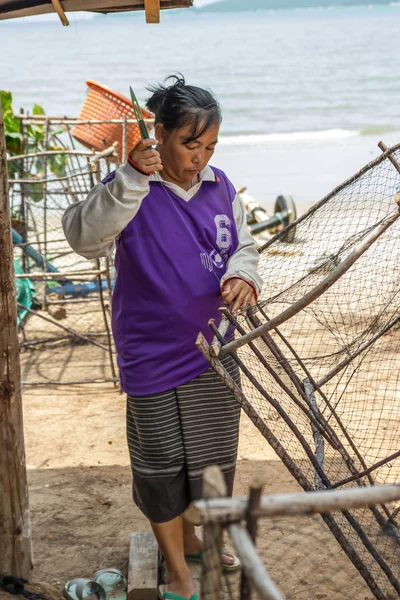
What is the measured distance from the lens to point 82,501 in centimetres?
399

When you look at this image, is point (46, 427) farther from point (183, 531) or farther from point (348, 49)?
point (348, 49)

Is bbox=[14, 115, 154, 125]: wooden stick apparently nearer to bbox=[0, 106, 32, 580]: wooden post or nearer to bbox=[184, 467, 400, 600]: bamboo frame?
bbox=[0, 106, 32, 580]: wooden post

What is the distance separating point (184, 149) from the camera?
2.63m

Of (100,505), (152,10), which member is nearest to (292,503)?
(152,10)

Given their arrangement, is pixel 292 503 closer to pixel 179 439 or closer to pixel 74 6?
pixel 179 439

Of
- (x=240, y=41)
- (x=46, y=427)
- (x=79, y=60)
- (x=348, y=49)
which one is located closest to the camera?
(x=46, y=427)

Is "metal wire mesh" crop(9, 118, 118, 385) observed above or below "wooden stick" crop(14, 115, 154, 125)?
below

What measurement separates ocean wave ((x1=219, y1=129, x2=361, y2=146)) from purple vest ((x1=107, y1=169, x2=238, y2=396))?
18.7 m

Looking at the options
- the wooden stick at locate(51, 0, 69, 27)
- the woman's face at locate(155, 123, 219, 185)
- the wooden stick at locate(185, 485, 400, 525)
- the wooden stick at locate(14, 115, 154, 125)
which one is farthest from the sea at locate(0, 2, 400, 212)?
the wooden stick at locate(185, 485, 400, 525)

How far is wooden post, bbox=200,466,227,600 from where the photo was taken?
4.54ft

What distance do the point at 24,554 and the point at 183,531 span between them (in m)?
0.61

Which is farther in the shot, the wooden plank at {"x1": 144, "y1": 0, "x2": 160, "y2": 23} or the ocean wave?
the ocean wave

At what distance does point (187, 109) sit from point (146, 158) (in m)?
0.23

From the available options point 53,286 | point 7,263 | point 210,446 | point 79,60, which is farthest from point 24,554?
point 79,60
